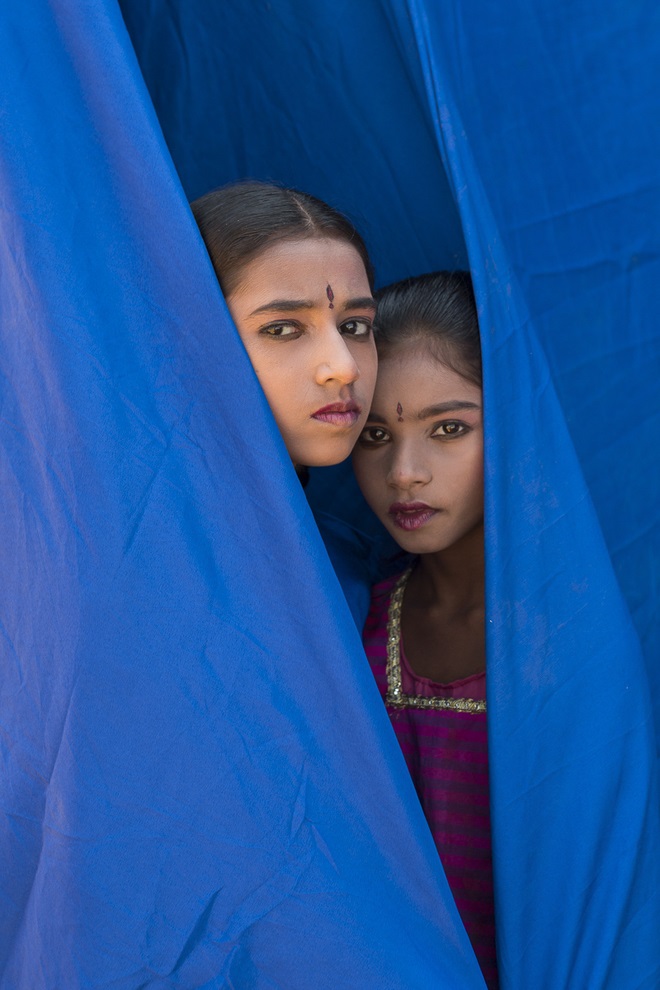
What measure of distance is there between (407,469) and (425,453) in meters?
0.03

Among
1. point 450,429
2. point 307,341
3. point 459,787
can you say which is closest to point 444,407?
point 450,429

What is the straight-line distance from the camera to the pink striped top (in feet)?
4.28

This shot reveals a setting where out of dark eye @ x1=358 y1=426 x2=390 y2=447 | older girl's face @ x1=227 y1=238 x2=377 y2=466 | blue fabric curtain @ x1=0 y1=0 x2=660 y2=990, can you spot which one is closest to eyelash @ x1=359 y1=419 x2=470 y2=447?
dark eye @ x1=358 y1=426 x2=390 y2=447

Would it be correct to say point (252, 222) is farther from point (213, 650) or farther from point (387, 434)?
point (213, 650)

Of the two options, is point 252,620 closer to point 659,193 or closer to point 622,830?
point 622,830

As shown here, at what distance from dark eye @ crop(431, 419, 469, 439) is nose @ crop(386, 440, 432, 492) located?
4 cm

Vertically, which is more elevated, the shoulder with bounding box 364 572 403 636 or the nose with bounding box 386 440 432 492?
the nose with bounding box 386 440 432 492

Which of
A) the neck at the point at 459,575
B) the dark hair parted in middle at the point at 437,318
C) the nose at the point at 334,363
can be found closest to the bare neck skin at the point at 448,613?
the neck at the point at 459,575

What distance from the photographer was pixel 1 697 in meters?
1.13

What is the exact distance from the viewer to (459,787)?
4.39 ft

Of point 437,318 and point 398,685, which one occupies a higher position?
point 437,318

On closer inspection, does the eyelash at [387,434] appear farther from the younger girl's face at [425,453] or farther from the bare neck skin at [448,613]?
the bare neck skin at [448,613]

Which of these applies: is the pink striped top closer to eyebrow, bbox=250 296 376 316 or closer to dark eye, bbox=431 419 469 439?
dark eye, bbox=431 419 469 439

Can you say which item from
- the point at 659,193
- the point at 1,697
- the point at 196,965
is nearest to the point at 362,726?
the point at 196,965
